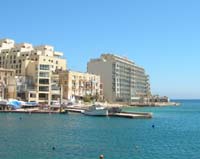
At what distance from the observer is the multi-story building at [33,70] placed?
131625 mm

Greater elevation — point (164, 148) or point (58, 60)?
point (58, 60)

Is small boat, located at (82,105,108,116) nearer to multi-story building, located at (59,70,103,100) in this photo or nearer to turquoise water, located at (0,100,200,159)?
turquoise water, located at (0,100,200,159)

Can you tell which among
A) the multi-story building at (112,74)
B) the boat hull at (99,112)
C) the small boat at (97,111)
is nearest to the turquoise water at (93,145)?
the boat hull at (99,112)

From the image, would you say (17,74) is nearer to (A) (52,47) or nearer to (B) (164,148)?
(A) (52,47)

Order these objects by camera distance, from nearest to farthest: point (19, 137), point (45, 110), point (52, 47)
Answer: point (19, 137)
point (45, 110)
point (52, 47)

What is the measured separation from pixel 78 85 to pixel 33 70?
22.2 m

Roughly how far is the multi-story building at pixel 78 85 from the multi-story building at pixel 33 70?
5.94 m

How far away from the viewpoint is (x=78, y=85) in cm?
15112

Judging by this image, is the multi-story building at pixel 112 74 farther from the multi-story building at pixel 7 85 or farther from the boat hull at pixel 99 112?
the boat hull at pixel 99 112

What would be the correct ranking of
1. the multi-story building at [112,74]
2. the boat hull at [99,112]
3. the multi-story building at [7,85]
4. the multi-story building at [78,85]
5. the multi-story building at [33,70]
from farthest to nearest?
the multi-story building at [112,74] → the multi-story building at [78,85] → the multi-story building at [33,70] → the multi-story building at [7,85] → the boat hull at [99,112]

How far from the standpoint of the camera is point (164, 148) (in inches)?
1748

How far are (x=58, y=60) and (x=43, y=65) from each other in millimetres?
19888

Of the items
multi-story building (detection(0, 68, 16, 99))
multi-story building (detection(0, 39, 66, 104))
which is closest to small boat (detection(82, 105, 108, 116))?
multi-story building (detection(0, 39, 66, 104))

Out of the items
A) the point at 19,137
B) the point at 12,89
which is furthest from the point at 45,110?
the point at 19,137
